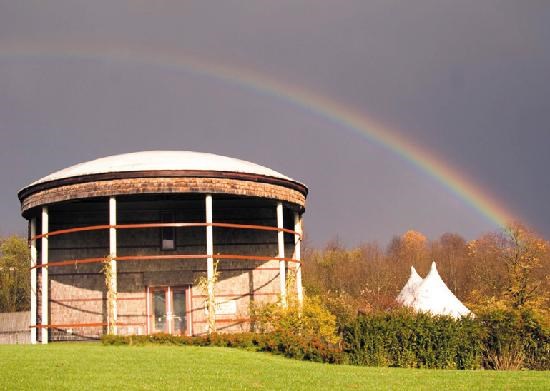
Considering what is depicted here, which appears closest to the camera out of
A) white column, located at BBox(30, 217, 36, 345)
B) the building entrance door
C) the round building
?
white column, located at BBox(30, 217, 36, 345)

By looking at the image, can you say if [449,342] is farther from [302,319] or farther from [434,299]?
[434,299]

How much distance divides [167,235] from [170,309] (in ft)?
9.69

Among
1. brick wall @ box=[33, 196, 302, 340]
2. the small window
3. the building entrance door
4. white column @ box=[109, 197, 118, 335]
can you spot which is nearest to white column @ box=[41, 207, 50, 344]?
brick wall @ box=[33, 196, 302, 340]

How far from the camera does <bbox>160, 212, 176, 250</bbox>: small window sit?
30828mm

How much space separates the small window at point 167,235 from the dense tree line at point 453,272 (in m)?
6.97

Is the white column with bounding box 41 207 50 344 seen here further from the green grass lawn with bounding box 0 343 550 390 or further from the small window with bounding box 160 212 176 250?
the green grass lawn with bounding box 0 343 550 390

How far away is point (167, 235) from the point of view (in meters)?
31.0

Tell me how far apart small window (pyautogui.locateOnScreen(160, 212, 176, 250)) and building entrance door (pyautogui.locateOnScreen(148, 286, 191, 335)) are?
1.64m

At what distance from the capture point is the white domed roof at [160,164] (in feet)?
88.7

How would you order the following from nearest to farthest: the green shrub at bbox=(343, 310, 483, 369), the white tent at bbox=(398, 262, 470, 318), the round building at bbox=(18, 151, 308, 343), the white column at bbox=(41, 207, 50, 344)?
the green shrub at bbox=(343, 310, 483, 369), the white column at bbox=(41, 207, 50, 344), the round building at bbox=(18, 151, 308, 343), the white tent at bbox=(398, 262, 470, 318)

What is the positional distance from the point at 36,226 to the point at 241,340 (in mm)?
13898

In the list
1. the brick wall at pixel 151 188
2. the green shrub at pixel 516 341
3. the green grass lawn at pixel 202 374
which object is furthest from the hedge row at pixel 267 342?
the brick wall at pixel 151 188

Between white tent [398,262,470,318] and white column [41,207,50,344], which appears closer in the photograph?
white column [41,207,50,344]

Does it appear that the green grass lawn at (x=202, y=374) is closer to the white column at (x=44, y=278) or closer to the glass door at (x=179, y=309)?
the white column at (x=44, y=278)
